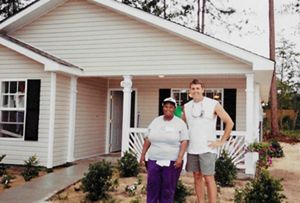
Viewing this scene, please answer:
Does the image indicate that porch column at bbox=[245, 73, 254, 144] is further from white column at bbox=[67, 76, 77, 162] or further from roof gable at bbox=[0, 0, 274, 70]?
white column at bbox=[67, 76, 77, 162]

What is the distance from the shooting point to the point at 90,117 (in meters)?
10.9

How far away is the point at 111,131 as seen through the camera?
12.1 meters

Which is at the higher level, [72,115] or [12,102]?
[12,102]

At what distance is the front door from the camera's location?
11.9m

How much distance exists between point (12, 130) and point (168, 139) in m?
6.00

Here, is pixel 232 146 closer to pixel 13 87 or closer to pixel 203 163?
pixel 203 163

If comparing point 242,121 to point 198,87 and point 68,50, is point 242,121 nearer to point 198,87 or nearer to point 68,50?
Answer: point 68,50

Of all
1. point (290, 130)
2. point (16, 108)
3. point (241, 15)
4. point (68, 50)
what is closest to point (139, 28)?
point (68, 50)

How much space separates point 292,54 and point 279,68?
1642 millimetres

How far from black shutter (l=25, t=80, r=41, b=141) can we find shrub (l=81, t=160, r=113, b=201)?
11.1 ft

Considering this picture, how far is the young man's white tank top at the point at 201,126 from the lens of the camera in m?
4.38

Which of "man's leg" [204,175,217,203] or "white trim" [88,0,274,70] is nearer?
"man's leg" [204,175,217,203]

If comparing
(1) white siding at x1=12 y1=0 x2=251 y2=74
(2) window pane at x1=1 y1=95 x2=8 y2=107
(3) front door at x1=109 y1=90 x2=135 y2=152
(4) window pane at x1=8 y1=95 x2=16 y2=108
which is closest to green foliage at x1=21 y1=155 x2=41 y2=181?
(4) window pane at x1=8 y1=95 x2=16 y2=108

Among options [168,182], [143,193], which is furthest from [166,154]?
[143,193]
